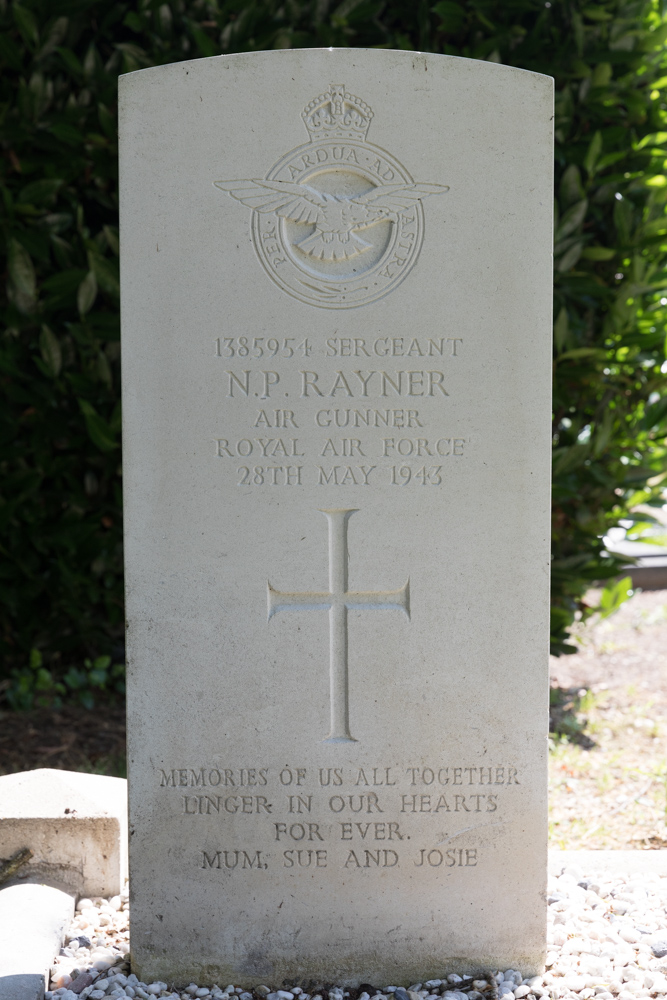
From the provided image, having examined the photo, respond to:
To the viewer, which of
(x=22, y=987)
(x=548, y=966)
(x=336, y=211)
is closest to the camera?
(x=22, y=987)

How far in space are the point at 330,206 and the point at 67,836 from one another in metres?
1.81

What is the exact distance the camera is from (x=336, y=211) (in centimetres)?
231

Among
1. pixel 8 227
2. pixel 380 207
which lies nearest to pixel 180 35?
pixel 8 227

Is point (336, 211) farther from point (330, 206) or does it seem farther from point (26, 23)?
point (26, 23)

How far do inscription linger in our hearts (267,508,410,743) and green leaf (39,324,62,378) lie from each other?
1.97 m

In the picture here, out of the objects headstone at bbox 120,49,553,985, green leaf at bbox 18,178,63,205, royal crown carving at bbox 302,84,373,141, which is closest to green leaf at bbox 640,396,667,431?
headstone at bbox 120,49,553,985

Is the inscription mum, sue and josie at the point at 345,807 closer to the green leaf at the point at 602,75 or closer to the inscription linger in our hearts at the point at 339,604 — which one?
the inscription linger in our hearts at the point at 339,604

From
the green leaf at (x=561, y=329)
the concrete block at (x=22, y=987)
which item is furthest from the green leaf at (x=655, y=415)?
the concrete block at (x=22, y=987)

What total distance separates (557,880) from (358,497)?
1.34m

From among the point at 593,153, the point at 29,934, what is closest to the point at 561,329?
the point at 593,153

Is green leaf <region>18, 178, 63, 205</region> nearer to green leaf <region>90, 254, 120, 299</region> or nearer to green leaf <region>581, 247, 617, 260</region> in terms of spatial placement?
green leaf <region>90, 254, 120, 299</region>

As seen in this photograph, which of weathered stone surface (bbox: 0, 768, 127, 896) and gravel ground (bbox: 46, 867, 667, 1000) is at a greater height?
weathered stone surface (bbox: 0, 768, 127, 896)

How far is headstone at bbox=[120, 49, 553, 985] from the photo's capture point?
7.44 feet

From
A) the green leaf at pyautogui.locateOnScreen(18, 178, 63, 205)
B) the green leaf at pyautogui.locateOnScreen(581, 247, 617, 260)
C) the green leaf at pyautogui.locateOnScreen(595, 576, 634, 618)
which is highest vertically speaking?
the green leaf at pyautogui.locateOnScreen(18, 178, 63, 205)
